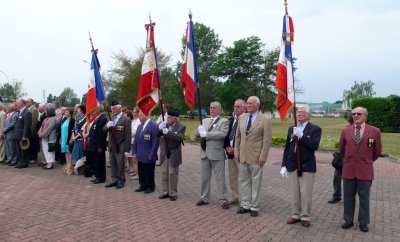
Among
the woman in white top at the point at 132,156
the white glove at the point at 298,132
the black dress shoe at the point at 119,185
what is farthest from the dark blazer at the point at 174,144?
the woman in white top at the point at 132,156

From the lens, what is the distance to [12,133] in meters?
11.7

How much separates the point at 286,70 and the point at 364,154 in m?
Result: 1.88

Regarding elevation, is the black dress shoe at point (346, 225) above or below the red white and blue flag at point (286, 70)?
below

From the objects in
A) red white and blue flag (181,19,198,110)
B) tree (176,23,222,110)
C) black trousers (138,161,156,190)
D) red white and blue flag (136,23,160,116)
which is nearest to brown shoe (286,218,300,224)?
red white and blue flag (181,19,198,110)

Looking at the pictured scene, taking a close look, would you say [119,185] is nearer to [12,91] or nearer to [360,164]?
[360,164]

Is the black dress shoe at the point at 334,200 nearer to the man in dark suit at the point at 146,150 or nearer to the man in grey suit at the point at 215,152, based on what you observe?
the man in grey suit at the point at 215,152

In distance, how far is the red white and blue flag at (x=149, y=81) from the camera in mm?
7633

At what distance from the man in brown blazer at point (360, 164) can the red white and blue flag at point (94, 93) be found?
228 inches

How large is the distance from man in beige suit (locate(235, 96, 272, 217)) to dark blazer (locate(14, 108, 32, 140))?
7.64m

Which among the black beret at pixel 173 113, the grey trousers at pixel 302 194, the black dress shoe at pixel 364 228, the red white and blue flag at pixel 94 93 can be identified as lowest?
the black dress shoe at pixel 364 228

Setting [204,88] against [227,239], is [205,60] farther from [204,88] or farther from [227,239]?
[227,239]

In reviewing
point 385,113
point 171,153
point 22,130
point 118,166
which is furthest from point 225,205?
point 385,113

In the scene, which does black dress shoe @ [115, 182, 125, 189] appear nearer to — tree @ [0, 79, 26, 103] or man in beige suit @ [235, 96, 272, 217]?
man in beige suit @ [235, 96, 272, 217]

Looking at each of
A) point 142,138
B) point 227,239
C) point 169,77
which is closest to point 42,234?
point 227,239
